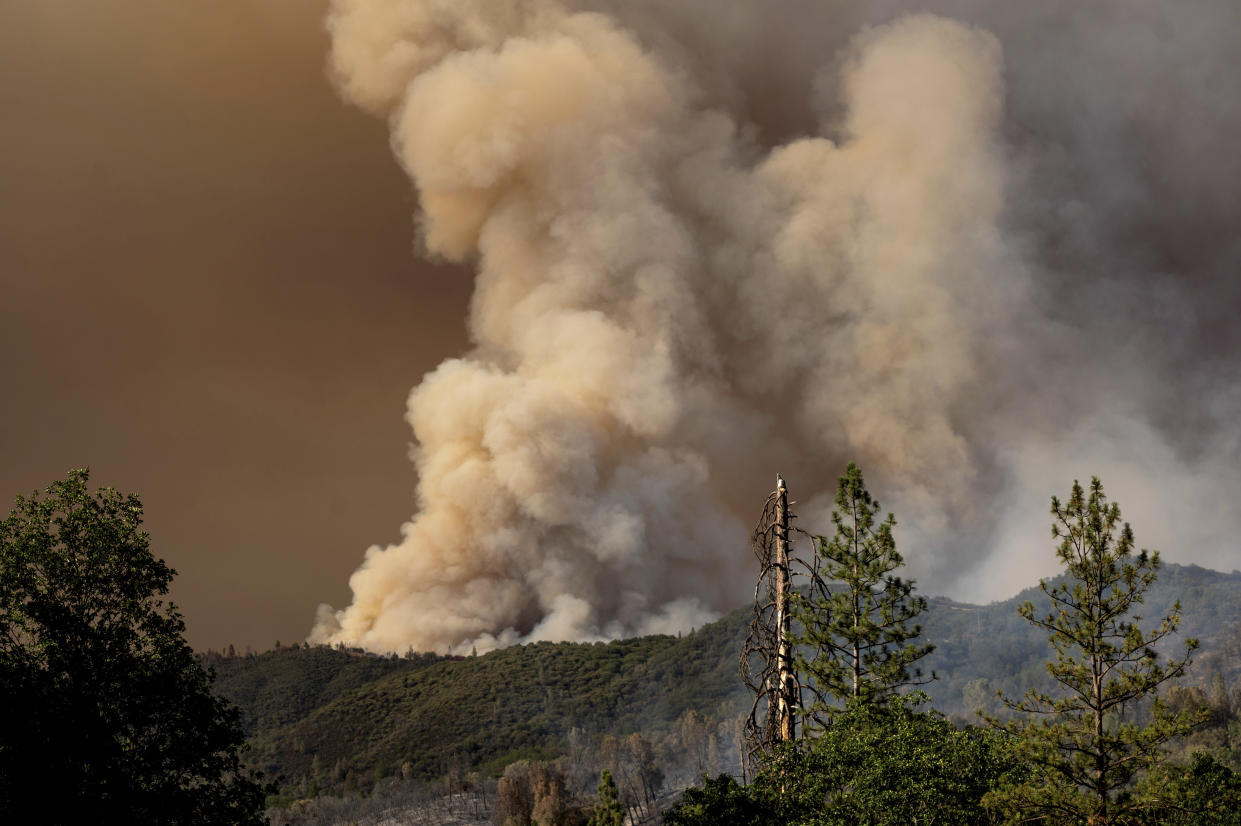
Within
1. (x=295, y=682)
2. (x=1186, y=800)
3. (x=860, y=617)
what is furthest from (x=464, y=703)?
(x=1186, y=800)

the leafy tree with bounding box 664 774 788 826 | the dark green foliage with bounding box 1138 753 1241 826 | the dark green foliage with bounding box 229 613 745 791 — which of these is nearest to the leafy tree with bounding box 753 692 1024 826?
the leafy tree with bounding box 664 774 788 826

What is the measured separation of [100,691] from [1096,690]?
21276 millimetres

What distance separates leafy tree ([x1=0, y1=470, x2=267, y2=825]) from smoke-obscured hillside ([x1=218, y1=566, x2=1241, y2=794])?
12397 cm

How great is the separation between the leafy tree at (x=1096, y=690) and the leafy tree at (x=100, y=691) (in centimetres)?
1684

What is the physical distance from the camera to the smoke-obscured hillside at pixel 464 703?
14612 centimetres

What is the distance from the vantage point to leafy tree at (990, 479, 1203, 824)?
58.5 feet

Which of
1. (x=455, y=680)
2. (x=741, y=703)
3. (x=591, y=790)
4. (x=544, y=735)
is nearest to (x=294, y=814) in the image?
(x=591, y=790)

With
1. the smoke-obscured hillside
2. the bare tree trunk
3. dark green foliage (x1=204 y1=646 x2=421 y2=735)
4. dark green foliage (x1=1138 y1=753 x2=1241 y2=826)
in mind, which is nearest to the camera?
dark green foliage (x1=1138 y1=753 x2=1241 y2=826)

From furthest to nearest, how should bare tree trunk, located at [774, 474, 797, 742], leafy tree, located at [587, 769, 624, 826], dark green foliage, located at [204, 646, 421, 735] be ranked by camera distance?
dark green foliage, located at [204, 646, 421, 735] → leafy tree, located at [587, 769, 624, 826] → bare tree trunk, located at [774, 474, 797, 742]

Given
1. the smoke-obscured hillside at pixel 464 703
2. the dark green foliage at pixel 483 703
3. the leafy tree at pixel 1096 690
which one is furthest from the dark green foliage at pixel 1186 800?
the smoke-obscured hillside at pixel 464 703

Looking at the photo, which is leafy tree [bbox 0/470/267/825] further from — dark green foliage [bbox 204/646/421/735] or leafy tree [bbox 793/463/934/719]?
dark green foliage [bbox 204/646/421/735]

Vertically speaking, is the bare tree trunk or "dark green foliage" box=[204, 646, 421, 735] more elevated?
"dark green foliage" box=[204, 646, 421, 735]

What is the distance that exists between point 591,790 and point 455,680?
208 feet

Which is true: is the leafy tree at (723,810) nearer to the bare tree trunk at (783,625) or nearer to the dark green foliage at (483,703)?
the bare tree trunk at (783,625)
